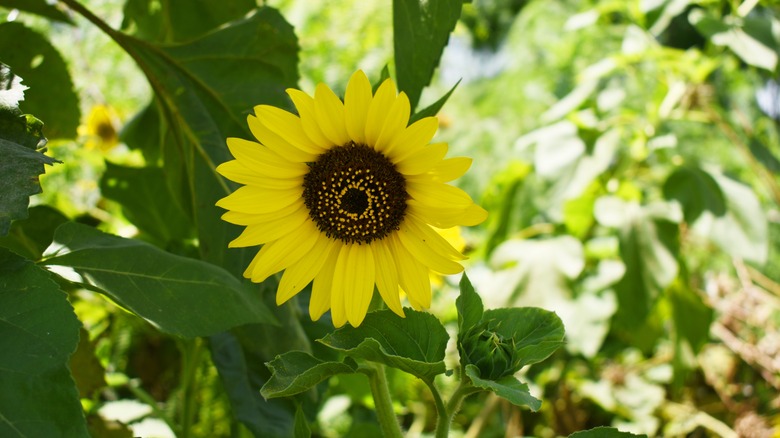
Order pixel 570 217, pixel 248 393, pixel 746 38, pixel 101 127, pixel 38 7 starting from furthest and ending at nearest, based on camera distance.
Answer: pixel 101 127 < pixel 570 217 < pixel 746 38 < pixel 38 7 < pixel 248 393

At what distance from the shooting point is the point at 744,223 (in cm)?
112

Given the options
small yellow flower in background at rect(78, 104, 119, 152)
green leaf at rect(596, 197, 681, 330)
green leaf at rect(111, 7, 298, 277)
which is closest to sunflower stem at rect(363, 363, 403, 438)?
green leaf at rect(111, 7, 298, 277)

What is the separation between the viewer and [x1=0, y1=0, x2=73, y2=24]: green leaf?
726 millimetres

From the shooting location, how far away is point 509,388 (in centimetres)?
40

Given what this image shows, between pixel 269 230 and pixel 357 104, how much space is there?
0.10m

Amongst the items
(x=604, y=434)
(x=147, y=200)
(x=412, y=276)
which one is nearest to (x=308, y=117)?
(x=412, y=276)

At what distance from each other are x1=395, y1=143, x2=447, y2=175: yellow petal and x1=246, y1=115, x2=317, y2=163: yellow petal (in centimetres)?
6

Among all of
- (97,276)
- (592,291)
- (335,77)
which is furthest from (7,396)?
(335,77)

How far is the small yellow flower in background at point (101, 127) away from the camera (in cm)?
135

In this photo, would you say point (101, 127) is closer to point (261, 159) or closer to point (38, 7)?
point (38, 7)

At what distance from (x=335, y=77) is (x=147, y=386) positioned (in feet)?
2.02

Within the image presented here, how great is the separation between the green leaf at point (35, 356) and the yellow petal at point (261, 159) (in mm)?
128

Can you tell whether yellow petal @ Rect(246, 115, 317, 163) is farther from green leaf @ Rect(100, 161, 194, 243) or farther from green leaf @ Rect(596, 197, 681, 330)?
green leaf @ Rect(596, 197, 681, 330)

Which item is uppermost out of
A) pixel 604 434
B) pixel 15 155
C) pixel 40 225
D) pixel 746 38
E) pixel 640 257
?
pixel 15 155
